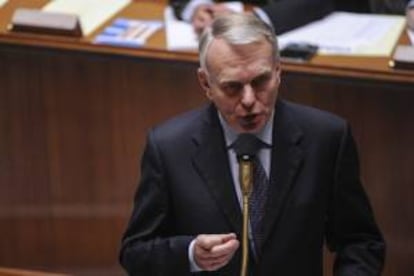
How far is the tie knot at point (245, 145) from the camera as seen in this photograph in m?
1.47

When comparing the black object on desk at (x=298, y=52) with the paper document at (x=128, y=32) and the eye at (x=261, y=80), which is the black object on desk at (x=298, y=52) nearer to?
the paper document at (x=128, y=32)

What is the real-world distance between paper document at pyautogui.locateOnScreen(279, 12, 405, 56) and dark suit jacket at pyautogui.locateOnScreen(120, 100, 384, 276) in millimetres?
784

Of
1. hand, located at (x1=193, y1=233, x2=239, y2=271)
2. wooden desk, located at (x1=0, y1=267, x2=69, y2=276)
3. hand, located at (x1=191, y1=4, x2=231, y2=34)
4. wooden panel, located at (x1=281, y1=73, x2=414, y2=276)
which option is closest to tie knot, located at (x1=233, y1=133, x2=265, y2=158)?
hand, located at (x1=193, y1=233, x2=239, y2=271)

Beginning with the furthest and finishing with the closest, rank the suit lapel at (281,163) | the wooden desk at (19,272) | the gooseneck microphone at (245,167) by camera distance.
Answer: the wooden desk at (19,272), the suit lapel at (281,163), the gooseneck microphone at (245,167)

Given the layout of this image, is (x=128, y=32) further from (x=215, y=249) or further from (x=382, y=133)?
(x=215, y=249)

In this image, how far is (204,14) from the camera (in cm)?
253

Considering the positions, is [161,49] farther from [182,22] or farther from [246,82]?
[246,82]

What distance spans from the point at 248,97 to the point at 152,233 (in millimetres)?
294

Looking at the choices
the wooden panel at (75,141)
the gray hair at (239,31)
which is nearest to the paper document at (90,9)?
the wooden panel at (75,141)

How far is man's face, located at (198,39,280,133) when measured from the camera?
4.93ft

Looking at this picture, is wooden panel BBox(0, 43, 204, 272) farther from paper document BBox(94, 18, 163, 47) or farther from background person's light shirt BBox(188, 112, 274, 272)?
background person's light shirt BBox(188, 112, 274, 272)

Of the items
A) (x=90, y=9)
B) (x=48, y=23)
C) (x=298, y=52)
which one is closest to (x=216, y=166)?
(x=298, y=52)

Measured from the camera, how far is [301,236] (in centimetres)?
166

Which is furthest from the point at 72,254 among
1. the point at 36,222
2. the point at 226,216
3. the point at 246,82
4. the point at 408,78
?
the point at 246,82
